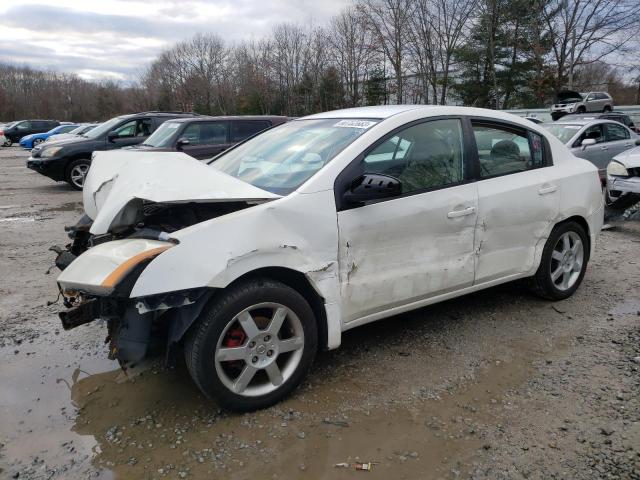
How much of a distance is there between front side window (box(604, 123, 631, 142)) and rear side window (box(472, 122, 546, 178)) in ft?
26.9

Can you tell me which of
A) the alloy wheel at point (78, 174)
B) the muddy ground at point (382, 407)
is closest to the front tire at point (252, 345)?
the muddy ground at point (382, 407)

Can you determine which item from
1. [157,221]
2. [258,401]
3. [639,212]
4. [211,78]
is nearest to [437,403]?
[258,401]

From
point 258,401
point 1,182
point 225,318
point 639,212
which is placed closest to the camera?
point 225,318

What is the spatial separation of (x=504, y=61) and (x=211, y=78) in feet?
115

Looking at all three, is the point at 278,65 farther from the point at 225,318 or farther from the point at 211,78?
the point at 225,318

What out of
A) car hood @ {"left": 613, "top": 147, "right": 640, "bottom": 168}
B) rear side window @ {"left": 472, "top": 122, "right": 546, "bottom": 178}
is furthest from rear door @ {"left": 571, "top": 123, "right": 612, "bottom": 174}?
rear side window @ {"left": 472, "top": 122, "right": 546, "bottom": 178}

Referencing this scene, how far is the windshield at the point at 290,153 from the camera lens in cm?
326

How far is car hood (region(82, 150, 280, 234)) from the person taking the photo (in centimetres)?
280

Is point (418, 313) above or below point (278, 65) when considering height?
below

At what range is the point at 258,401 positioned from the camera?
2.93 meters

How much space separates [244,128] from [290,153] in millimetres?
7057

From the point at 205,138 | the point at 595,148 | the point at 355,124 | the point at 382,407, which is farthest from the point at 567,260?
the point at 205,138

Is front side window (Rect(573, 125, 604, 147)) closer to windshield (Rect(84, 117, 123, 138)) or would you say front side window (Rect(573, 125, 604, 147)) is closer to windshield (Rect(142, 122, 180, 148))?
windshield (Rect(142, 122, 180, 148))

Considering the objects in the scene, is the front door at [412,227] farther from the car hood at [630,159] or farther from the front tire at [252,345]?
the car hood at [630,159]
